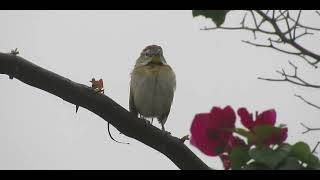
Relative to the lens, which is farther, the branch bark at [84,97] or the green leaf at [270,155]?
the branch bark at [84,97]

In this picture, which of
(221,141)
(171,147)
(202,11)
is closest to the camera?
(221,141)

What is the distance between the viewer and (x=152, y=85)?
16.7ft

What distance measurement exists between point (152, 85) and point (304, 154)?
397 cm

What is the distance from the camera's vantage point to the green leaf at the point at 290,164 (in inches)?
42.7

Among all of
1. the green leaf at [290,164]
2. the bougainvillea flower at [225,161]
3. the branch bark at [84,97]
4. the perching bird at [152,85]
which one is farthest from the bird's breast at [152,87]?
the green leaf at [290,164]

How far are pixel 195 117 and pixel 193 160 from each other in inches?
26.7

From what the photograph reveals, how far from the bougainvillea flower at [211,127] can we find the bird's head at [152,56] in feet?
13.4

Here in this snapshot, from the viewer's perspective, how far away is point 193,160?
185cm

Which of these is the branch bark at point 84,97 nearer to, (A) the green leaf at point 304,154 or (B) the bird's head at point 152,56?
(A) the green leaf at point 304,154

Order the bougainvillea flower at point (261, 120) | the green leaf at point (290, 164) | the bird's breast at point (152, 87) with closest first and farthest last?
1. the green leaf at point (290, 164)
2. the bougainvillea flower at point (261, 120)
3. the bird's breast at point (152, 87)

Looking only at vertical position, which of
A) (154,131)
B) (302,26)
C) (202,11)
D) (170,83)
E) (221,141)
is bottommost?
(221,141)

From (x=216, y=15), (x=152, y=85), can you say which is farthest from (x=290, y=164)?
(x=152, y=85)
